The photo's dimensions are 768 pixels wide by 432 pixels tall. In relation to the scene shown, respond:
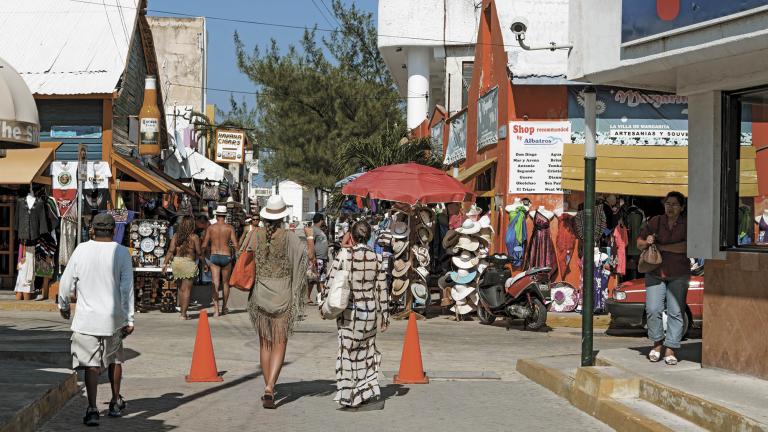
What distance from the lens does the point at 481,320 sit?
18734 millimetres

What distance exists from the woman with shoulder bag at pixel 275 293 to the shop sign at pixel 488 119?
41.8ft

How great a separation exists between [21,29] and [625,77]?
60.4 feet

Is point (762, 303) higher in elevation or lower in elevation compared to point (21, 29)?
lower

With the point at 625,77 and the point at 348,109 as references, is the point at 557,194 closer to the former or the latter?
the point at 625,77

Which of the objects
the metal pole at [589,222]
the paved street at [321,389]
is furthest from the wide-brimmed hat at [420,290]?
the metal pole at [589,222]

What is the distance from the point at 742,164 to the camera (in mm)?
10250

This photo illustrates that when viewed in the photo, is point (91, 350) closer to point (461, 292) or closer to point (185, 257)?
point (185, 257)

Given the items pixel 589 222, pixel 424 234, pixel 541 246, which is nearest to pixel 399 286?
pixel 424 234

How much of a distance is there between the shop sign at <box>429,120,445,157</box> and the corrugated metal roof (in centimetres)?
1071

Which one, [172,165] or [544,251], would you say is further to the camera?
[172,165]

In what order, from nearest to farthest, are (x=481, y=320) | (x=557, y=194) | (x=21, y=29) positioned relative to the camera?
(x=481, y=320), (x=557, y=194), (x=21, y=29)

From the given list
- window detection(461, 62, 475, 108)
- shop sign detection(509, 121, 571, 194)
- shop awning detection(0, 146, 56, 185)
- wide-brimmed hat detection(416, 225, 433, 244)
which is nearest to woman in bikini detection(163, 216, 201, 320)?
wide-brimmed hat detection(416, 225, 433, 244)

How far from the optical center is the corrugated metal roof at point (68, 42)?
2367 cm

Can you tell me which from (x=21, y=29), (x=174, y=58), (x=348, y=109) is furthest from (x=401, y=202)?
(x=174, y=58)
